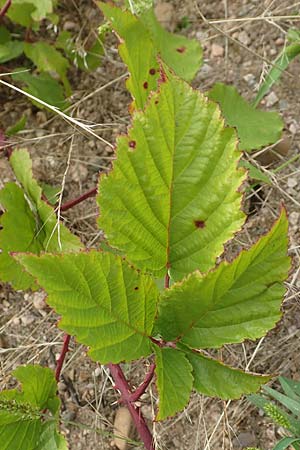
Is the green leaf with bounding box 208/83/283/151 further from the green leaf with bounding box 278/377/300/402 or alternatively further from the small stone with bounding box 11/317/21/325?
the small stone with bounding box 11/317/21/325

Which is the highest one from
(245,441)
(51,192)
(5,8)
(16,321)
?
(5,8)

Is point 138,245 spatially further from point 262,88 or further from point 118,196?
point 262,88

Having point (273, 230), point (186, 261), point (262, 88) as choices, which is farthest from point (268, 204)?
point (273, 230)

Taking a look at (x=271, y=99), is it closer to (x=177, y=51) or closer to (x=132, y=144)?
(x=177, y=51)

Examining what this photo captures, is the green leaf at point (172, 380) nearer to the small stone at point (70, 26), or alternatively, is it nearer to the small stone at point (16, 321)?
the small stone at point (16, 321)

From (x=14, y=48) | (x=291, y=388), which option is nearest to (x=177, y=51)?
(x=14, y=48)

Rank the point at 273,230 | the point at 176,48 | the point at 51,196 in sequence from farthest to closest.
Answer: the point at 51,196
the point at 176,48
the point at 273,230

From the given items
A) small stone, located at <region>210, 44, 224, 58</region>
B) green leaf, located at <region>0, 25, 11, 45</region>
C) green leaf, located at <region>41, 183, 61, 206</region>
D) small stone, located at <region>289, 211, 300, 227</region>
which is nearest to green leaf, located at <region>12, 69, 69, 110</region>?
A: green leaf, located at <region>0, 25, 11, 45</region>
